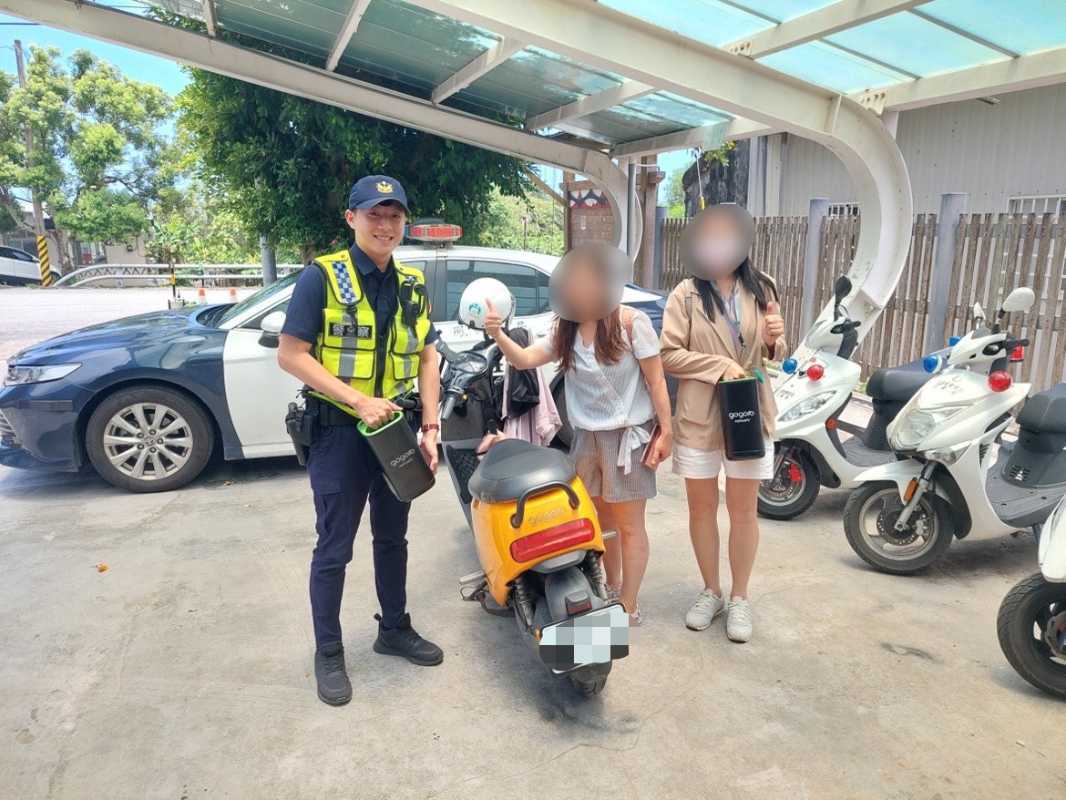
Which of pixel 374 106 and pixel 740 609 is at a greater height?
pixel 374 106

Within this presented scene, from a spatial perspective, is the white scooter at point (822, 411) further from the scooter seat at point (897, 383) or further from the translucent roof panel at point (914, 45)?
the translucent roof panel at point (914, 45)

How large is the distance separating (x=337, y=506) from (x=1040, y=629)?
252 centimetres

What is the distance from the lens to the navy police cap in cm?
251

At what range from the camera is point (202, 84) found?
27.6 feet

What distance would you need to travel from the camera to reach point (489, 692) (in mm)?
2771

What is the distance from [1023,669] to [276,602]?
9.87 feet

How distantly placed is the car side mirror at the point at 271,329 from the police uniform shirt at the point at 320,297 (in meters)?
1.87

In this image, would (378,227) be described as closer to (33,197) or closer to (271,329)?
(271,329)

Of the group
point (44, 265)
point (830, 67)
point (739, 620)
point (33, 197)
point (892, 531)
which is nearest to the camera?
point (739, 620)

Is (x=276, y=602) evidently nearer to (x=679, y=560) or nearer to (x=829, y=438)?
(x=679, y=560)

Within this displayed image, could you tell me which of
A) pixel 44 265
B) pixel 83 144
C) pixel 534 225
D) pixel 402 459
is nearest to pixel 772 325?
pixel 402 459

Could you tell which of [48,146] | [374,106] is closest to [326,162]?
[374,106]

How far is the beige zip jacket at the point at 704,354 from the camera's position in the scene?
2.96 meters

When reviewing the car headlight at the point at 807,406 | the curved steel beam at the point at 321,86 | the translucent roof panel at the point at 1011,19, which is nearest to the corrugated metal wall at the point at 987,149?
the translucent roof panel at the point at 1011,19
